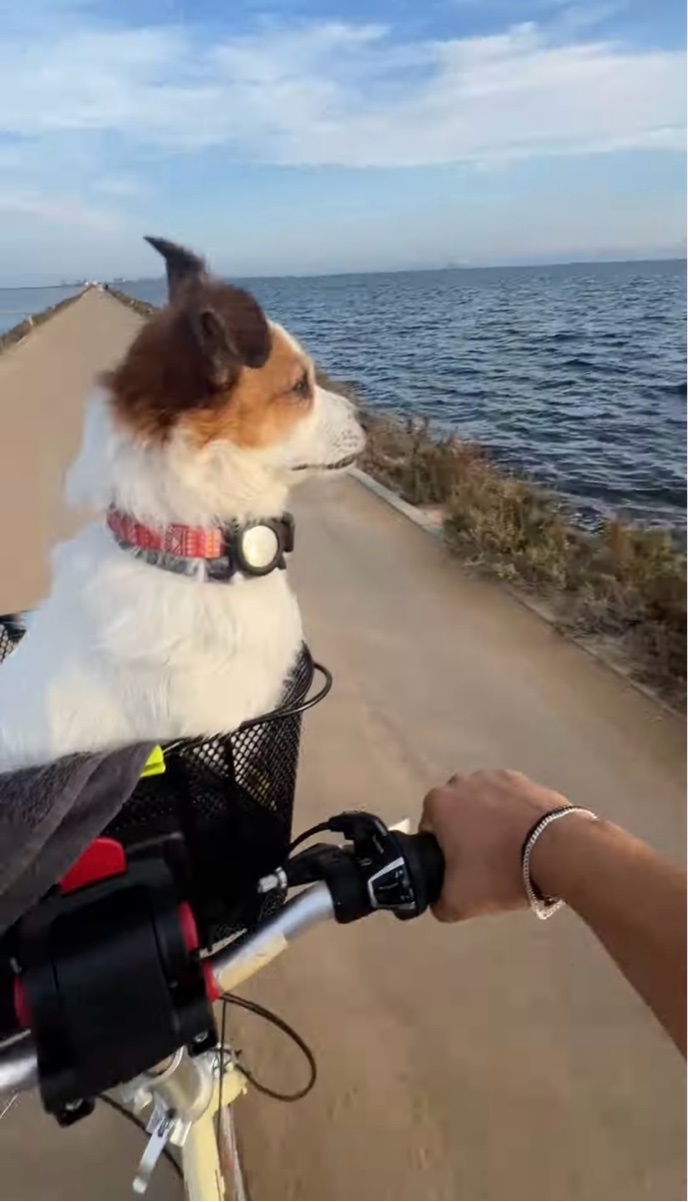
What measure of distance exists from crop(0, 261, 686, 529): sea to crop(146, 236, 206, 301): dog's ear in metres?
0.17

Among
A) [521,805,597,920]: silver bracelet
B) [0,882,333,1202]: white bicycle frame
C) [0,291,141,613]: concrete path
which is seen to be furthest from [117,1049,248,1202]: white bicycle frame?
[0,291,141,613]: concrete path

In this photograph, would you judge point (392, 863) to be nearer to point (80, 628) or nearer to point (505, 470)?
point (80, 628)

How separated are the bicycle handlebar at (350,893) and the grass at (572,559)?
2.60 metres

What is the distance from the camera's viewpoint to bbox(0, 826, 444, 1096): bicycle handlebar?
100 centimetres

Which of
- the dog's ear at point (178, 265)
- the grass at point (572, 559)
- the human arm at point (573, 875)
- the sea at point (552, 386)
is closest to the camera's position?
the human arm at point (573, 875)

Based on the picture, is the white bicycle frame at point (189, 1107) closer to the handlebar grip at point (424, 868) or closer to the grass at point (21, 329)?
the handlebar grip at point (424, 868)

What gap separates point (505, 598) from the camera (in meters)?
4.54

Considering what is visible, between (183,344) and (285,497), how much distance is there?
1.37 ft

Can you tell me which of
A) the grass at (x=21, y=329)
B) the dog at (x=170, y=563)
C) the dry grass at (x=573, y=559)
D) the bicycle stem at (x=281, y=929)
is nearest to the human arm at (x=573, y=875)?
the bicycle stem at (x=281, y=929)

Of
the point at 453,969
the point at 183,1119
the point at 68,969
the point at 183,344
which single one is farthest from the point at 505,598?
the point at 68,969

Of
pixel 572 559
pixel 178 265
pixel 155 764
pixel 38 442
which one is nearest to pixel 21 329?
pixel 38 442

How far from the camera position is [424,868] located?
1000 millimetres

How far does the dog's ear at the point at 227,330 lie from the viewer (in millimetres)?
1459

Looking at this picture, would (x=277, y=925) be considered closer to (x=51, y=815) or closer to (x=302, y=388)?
(x=51, y=815)
